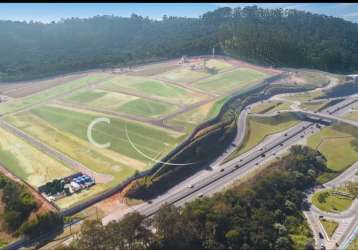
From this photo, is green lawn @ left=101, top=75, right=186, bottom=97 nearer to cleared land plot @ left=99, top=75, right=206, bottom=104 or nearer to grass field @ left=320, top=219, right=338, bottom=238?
A: cleared land plot @ left=99, top=75, right=206, bottom=104

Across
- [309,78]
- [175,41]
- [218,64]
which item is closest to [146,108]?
[218,64]

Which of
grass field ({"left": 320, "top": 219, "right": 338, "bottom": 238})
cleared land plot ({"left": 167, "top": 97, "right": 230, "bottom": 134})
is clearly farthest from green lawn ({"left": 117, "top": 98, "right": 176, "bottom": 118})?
grass field ({"left": 320, "top": 219, "right": 338, "bottom": 238})

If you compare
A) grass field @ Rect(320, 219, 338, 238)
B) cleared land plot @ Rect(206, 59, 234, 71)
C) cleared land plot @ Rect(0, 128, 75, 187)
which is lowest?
grass field @ Rect(320, 219, 338, 238)

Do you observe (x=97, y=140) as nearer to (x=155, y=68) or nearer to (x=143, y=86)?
(x=143, y=86)

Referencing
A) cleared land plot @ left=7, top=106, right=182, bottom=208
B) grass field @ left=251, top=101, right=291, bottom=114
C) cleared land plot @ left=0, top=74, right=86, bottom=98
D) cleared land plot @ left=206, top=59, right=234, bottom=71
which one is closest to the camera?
cleared land plot @ left=7, top=106, right=182, bottom=208

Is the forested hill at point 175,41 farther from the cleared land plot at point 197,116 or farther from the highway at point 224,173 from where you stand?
the highway at point 224,173

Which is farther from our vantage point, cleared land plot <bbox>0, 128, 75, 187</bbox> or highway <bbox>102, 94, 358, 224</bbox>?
cleared land plot <bbox>0, 128, 75, 187</bbox>
